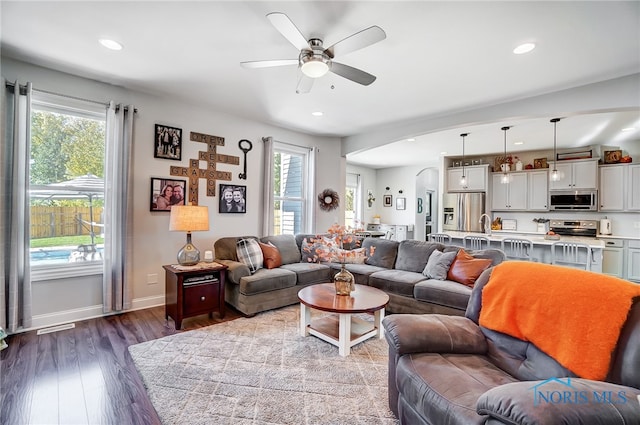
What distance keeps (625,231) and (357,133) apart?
5.46 meters

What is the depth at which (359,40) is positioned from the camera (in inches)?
81.0

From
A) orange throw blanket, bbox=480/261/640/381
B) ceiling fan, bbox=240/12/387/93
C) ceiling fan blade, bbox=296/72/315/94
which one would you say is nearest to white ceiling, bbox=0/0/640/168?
ceiling fan, bbox=240/12/387/93

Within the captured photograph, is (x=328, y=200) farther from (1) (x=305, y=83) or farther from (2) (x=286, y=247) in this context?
(1) (x=305, y=83)

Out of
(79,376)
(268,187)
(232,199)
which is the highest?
(268,187)

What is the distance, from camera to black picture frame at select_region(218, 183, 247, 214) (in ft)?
14.5

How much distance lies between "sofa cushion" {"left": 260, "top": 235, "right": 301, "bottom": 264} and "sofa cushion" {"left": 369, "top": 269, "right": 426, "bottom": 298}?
4.01ft

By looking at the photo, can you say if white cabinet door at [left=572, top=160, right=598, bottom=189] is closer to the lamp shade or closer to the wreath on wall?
the wreath on wall

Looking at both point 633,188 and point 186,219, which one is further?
point 633,188

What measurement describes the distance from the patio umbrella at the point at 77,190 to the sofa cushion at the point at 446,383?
370 cm

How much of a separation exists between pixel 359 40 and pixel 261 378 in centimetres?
255

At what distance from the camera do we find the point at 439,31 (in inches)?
91.5

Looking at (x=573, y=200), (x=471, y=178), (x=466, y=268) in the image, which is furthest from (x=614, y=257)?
(x=466, y=268)

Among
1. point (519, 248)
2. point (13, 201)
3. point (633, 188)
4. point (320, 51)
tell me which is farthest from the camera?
point (633, 188)

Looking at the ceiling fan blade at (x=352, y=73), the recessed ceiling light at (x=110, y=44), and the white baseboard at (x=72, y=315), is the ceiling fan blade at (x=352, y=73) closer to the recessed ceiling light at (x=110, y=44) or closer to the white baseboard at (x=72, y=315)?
the recessed ceiling light at (x=110, y=44)
